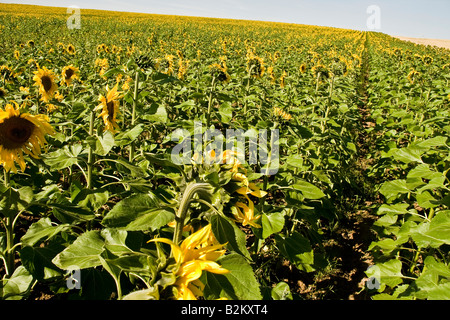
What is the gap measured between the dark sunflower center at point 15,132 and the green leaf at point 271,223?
4.61 feet

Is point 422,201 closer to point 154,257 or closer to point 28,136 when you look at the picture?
point 154,257

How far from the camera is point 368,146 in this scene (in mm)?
6656

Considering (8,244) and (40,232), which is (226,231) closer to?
(40,232)

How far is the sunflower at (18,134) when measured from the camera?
169 centimetres

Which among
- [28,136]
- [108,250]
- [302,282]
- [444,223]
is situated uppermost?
[28,136]

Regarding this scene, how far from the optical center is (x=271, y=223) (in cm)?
188

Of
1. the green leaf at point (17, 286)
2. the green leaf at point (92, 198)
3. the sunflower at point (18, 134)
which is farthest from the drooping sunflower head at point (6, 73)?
the green leaf at point (17, 286)

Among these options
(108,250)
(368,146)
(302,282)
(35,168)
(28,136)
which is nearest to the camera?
(108,250)

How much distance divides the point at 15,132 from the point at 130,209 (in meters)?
1.24

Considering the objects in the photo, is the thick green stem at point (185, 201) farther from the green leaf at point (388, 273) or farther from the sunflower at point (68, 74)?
the sunflower at point (68, 74)

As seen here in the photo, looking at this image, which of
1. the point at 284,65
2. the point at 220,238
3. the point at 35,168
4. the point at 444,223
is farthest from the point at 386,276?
the point at 284,65

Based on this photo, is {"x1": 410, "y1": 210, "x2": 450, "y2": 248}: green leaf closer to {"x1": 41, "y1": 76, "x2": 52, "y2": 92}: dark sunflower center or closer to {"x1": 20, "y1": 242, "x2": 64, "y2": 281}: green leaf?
{"x1": 20, "y1": 242, "x2": 64, "y2": 281}: green leaf

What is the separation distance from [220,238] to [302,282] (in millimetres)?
2477

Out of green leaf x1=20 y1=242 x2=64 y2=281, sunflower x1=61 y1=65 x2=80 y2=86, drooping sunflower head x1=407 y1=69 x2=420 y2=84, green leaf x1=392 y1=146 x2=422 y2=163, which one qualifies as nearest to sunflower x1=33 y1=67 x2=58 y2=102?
sunflower x1=61 y1=65 x2=80 y2=86
